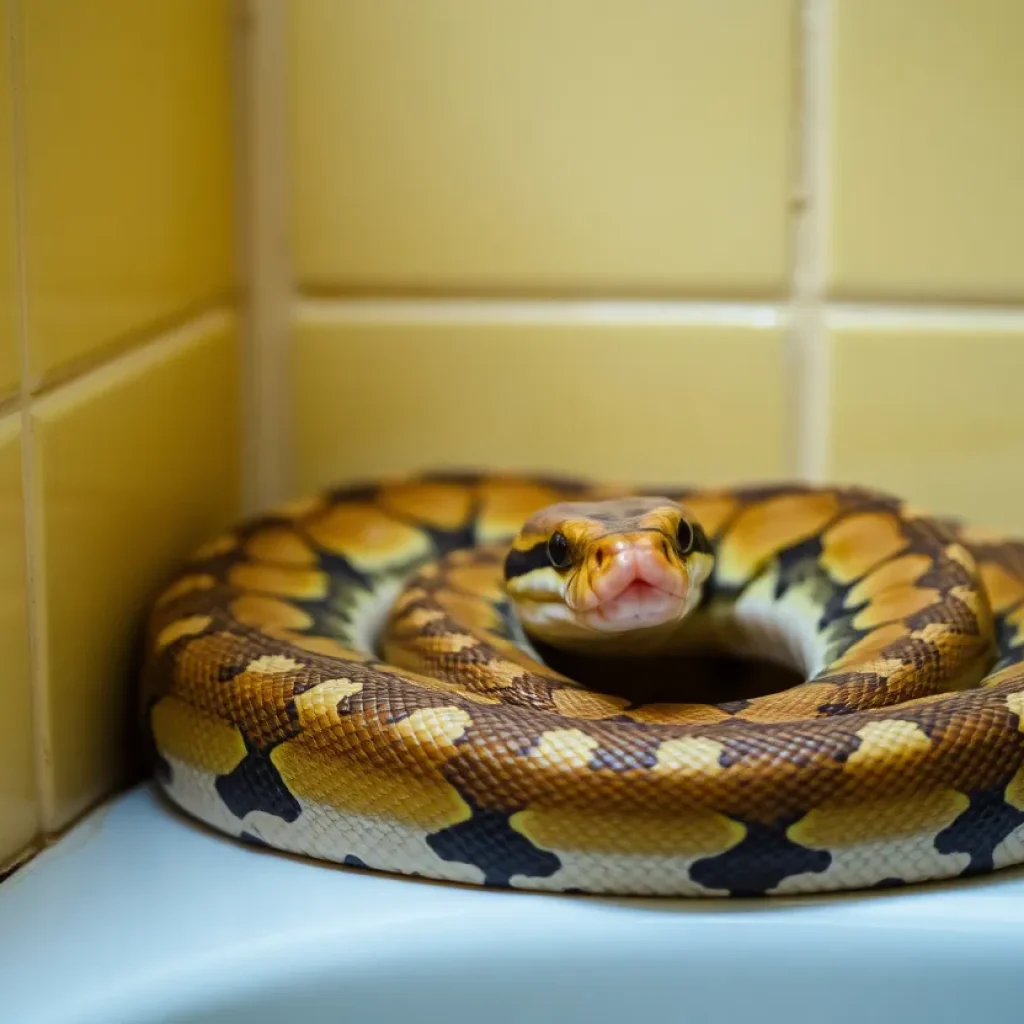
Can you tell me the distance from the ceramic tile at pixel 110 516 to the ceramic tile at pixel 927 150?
0.78 metres

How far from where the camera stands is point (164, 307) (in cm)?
141

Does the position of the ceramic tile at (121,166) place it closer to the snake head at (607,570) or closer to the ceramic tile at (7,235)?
the ceramic tile at (7,235)

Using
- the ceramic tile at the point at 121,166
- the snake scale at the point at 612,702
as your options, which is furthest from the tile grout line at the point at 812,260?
the ceramic tile at the point at 121,166

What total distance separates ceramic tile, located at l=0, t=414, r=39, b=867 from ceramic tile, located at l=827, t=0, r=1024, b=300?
0.98m

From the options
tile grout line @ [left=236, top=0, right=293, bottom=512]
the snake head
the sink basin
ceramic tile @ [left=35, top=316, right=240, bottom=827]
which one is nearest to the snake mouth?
the snake head

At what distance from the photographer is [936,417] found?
5.31 ft

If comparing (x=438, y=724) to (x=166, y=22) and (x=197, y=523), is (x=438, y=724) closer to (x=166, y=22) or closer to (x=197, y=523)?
(x=197, y=523)

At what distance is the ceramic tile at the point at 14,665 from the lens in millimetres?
1062

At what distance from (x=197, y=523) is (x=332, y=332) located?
30 cm

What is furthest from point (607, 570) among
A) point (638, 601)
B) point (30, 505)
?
point (30, 505)

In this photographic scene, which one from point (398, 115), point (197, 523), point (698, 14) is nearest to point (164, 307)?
point (197, 523)

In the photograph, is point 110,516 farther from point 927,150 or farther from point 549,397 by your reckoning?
point 927,150

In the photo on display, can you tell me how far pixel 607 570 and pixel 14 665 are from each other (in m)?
0.50

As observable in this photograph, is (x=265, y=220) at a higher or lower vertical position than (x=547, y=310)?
Result: higher
